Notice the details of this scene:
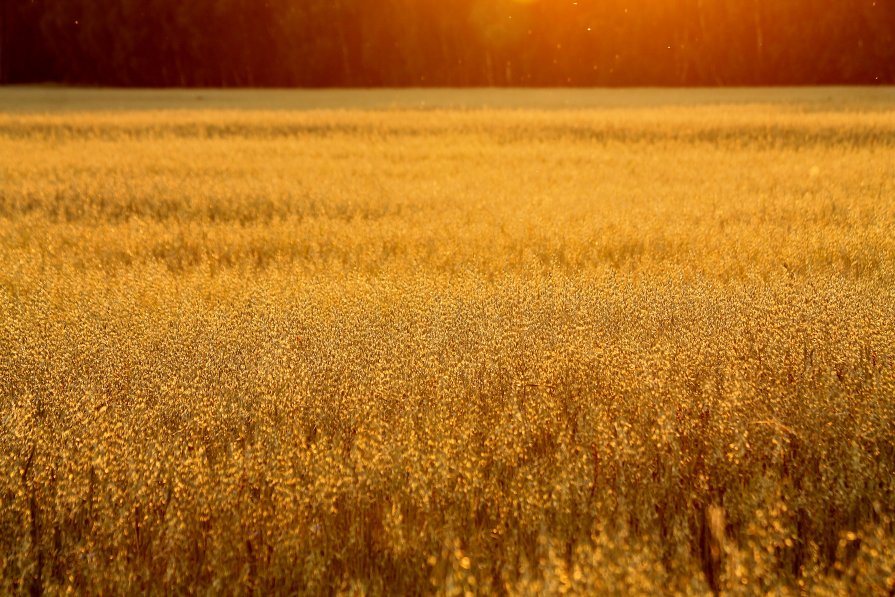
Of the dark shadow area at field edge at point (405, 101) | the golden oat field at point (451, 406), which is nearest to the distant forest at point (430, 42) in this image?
the dark shadow area at field edge at point (405, 101)

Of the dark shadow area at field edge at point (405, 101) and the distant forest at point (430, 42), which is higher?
the distant forest at point (430, 42)

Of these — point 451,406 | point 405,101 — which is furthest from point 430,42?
point 451,406

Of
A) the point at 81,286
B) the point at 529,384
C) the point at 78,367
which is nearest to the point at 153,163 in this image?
the point at 81,286

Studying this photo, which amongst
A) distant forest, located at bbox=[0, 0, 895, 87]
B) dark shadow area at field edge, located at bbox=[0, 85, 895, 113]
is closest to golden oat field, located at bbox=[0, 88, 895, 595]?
dark shadow area at field edge, located at bbox=[0, 85, 895, 113]

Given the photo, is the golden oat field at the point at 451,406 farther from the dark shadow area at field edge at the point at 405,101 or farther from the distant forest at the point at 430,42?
the distant forest at the point at 430,42

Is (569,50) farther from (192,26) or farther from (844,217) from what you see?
(844,217)

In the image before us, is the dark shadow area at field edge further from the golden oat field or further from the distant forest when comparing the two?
the golden oat field

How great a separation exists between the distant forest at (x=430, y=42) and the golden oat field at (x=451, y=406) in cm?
4217

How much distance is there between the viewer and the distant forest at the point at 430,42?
156 feet

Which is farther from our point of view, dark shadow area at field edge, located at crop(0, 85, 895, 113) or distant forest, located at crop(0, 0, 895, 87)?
distant forest, located at crop(0, 0, 895, 87)

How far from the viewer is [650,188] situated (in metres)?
10.9

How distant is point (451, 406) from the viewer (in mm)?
3500

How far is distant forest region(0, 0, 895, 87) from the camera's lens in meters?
47.4

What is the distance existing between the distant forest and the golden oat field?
138 feet
